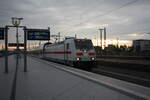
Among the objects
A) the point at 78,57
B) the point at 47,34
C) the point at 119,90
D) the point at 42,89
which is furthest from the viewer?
the point at 47,34

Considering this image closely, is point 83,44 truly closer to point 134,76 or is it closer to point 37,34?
point 37,34

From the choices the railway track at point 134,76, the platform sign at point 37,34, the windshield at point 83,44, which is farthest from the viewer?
the windshield at point 83,44

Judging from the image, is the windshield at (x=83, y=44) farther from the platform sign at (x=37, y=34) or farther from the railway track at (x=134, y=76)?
the railway track at (x=134, y=76)

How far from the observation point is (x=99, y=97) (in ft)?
22.4

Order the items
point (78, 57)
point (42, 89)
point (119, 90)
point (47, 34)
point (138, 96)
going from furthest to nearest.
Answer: point (47, 34) < point (78, 57) < point (42, 89) < point (119, 90) < point (138, 96)

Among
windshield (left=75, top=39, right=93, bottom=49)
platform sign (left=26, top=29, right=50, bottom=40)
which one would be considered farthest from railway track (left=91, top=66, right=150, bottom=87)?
platform sign (left=26, top=29, right=50, bottom=40)

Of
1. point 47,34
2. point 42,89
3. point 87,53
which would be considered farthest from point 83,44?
point 42,89

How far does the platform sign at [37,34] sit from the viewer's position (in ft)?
58.1

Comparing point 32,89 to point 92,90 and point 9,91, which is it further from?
point 92,90

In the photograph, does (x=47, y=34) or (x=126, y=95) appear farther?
(x=47, y=34)

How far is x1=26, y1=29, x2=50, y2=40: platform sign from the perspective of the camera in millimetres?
17697

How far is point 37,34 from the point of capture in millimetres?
20609

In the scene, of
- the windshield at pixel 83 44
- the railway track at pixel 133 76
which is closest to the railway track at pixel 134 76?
the railway track at pixel 133 76

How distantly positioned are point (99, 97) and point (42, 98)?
2.11 meters
